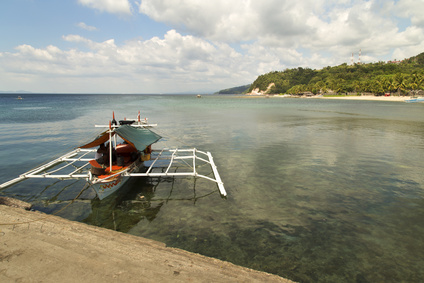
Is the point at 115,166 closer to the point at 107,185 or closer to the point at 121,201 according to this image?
the point at 107,185

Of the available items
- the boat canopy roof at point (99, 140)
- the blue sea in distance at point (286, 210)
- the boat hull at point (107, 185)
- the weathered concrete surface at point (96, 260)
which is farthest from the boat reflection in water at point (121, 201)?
the boat canopy roof at point (99, 140)

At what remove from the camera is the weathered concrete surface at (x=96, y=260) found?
5.28m

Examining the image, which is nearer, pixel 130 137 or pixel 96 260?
pixel 96 260

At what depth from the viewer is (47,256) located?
5984 mm

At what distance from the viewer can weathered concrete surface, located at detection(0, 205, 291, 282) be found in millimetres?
5277

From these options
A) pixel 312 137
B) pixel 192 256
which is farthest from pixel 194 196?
pixel 312 137

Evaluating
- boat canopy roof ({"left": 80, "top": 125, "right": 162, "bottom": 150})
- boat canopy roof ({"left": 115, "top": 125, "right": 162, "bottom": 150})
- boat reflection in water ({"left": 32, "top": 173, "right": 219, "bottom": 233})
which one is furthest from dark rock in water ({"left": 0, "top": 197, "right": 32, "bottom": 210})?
boat canopy roof ({"left": 115, "top": 125, "right": 162, "bottom": 150})

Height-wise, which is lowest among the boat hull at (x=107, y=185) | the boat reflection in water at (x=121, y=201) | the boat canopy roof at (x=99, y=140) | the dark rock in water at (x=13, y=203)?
the boat reflection in water at (x=121, y=201)

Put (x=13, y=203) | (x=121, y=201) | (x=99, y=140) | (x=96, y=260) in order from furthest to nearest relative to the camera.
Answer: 1. (x=99, y=140)
2. (x=121, y=201)
3. (x=13, y=203)
4. (x=96, y=260)

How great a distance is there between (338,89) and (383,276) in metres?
183

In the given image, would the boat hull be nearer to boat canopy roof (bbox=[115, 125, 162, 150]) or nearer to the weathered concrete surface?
boat canopy roof (bbox=[115, 125, 162, 150])

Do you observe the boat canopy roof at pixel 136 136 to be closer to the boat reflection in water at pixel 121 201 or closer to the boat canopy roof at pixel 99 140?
the boat canopy roof at pixel 99 140

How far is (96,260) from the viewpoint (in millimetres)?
5859

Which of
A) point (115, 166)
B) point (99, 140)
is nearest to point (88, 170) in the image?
point (99, 140)
